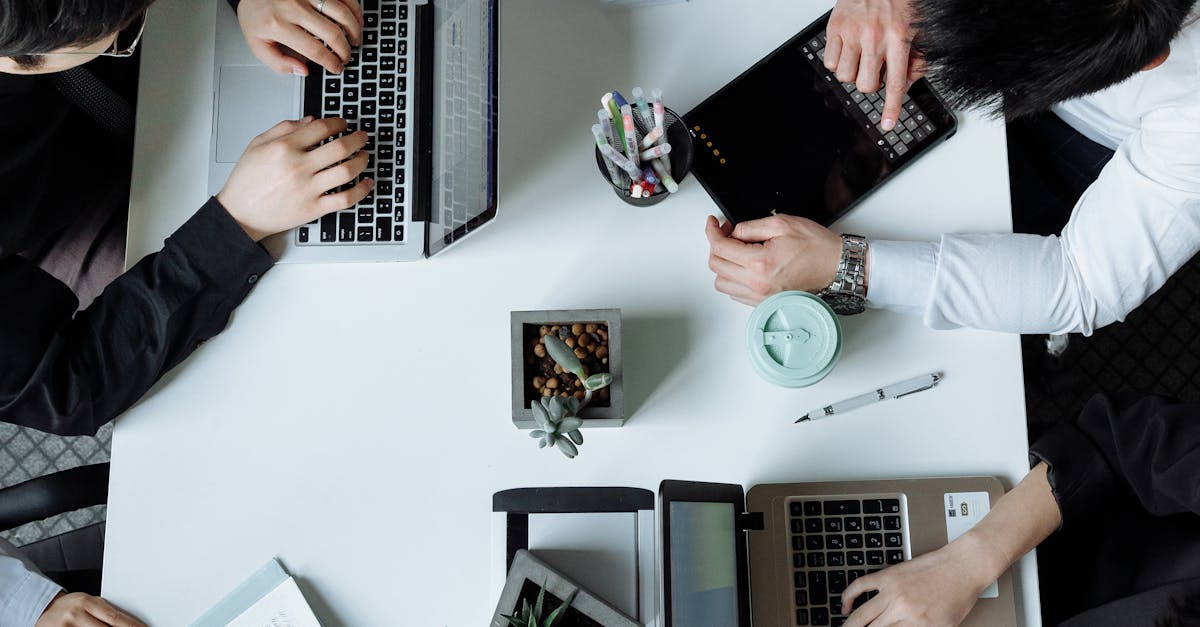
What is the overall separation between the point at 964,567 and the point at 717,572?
0.85 feet

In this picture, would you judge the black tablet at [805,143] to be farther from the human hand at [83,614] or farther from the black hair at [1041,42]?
the human hand at [83,614]

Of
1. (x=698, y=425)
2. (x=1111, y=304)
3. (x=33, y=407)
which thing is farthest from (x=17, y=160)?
A: (x=1111, y=304)

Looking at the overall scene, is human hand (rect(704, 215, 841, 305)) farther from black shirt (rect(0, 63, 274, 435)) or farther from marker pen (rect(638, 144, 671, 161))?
black shirt (rect(0, 63, 274, 435))

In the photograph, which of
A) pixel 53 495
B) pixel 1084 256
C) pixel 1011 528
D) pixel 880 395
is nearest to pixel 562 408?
pixel 880 395

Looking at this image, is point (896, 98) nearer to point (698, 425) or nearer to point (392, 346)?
point (698, 425)

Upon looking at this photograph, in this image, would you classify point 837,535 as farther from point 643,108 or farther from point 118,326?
point 118,326

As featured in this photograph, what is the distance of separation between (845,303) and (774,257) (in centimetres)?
10

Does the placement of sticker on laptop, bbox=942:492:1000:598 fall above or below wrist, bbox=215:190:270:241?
below

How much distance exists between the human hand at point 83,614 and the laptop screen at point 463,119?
1.70 feet

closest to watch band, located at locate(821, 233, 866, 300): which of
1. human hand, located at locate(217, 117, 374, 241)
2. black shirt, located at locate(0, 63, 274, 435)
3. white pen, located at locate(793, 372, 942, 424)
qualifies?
white pen, located at locate(793, 372, 942, 424)

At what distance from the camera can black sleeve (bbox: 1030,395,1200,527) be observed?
0.89 m

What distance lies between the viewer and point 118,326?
36.2 inches

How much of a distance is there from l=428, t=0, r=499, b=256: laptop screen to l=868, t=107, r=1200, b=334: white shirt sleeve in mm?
428

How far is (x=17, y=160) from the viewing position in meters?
1.00
